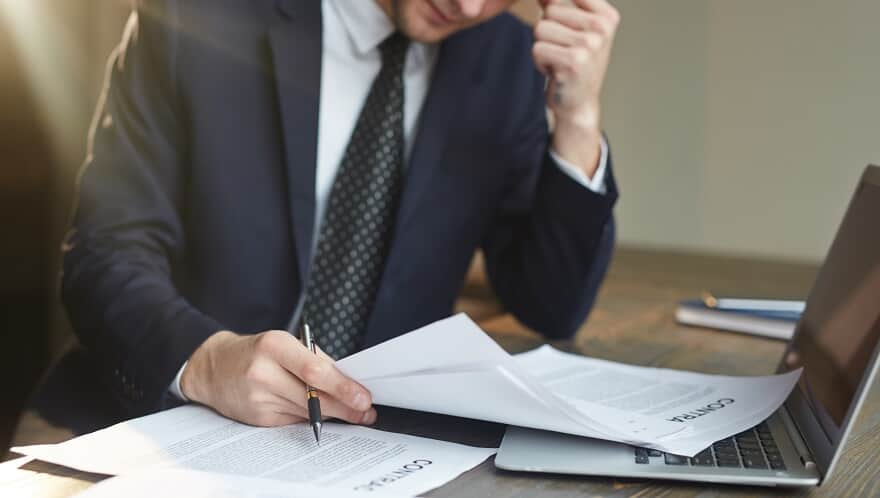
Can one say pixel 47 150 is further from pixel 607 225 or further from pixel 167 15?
pixel 607 225

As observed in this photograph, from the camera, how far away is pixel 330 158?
1.45 m

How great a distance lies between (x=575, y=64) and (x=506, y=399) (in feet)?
2.28

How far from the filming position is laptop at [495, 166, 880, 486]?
0.72 meters

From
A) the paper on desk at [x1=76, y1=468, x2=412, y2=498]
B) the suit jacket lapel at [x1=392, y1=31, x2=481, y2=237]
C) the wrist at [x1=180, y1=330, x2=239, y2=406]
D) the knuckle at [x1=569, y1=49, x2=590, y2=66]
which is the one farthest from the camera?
the suit jacket lapel at [x1=392, y1=31, x2=481, y2=237]

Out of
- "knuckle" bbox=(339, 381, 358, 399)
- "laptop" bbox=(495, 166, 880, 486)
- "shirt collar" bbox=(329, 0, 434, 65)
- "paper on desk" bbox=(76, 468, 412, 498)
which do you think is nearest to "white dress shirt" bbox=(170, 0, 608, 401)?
"shirt collar" bbox=(329, 0, 434, 65)

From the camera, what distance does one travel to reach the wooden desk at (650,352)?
717 millimetres

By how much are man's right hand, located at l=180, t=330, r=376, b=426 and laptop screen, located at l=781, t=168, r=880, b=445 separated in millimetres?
390

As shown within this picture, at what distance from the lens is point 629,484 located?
73cm

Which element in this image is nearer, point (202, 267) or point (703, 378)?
point (703, 378)

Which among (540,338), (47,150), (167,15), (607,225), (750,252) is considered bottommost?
(47,150)

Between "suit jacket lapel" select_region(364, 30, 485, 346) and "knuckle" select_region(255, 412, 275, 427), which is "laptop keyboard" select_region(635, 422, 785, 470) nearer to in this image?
"knuckle" select_region(255, 412, 275, 427)

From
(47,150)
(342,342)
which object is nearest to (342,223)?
(342,342)

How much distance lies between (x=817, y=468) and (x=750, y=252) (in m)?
1.92

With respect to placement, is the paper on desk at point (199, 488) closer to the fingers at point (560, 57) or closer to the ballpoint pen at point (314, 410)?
the ballpoint pen at point (314, 410)
